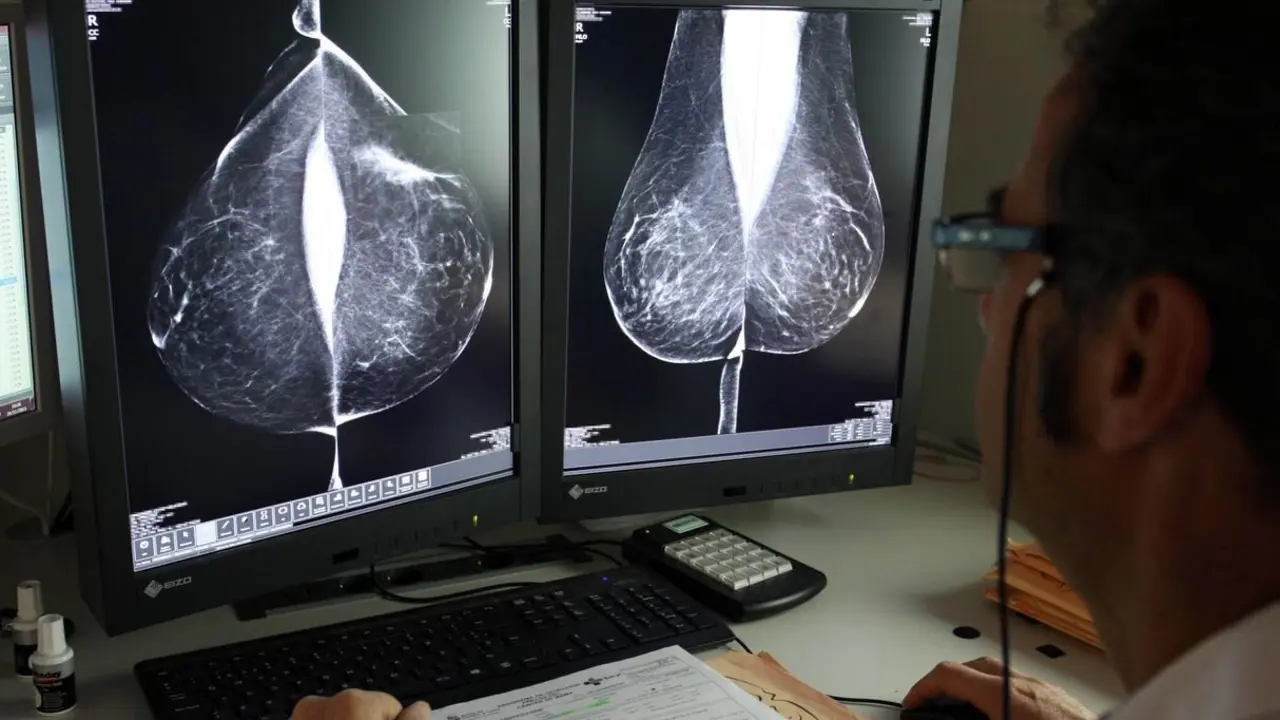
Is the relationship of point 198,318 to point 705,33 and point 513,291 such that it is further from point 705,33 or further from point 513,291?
point 705,33

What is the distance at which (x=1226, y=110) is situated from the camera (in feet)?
2.02

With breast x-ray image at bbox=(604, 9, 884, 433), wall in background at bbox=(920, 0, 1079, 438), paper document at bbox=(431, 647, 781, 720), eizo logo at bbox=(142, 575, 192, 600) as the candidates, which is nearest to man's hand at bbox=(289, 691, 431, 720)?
paper document at bbox=(431, 647, 781, 720)

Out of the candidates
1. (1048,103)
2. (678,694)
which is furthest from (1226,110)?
(678,694)

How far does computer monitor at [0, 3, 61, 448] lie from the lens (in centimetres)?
122

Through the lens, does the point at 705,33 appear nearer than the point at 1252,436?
No

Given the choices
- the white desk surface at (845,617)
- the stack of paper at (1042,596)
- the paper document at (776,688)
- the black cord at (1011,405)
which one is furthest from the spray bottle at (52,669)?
the stack of paper at (1042,596)

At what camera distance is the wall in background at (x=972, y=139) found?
1784mm

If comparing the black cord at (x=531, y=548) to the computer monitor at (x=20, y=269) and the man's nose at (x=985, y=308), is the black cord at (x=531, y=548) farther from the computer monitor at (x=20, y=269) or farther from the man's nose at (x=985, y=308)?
the man's nose at (x=985, y=308)

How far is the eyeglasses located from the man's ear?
89mm

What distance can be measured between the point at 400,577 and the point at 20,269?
49cm

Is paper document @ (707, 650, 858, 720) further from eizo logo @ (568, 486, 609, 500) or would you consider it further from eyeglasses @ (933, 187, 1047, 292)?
eyeglasses @ (933, 187, 1047, 292)

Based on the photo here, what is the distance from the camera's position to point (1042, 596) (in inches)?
52.7

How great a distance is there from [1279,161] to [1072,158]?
4.7 inches

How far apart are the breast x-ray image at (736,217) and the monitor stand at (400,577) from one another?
0.16 m
